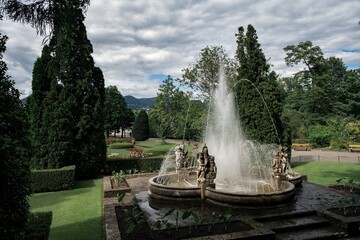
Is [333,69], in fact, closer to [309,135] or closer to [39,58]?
[309,135]

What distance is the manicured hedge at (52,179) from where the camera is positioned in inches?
595

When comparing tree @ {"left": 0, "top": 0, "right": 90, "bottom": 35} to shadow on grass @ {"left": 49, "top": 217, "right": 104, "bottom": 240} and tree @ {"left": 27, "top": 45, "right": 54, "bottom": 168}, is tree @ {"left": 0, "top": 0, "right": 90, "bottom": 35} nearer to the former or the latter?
shadow on grass @ {"left": 49, "top": 217, "right": 104, "bottom": 240}

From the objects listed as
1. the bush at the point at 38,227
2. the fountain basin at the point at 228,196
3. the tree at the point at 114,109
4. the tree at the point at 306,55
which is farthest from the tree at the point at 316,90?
the bush at the point at 38,227

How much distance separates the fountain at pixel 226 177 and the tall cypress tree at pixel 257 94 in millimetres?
2621

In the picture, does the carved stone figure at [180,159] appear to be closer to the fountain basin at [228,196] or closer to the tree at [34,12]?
the fountain basin at [228,196]

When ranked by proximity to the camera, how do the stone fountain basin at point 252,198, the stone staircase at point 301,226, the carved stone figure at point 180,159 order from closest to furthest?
the stone staircase at point 301,226, the stone fountain basin at point 252,198, the carved stone figure at point 180,159

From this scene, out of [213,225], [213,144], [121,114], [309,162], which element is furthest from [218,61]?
[121,114]

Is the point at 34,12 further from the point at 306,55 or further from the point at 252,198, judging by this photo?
the point at 306,55

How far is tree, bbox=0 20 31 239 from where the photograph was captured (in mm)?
5168

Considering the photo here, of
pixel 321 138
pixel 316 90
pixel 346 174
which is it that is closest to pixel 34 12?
pixel 346 174

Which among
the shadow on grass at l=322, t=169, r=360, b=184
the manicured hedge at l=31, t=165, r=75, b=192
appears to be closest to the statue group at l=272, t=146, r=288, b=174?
the shadow on grass at l=322, t=169, r=360, b=184

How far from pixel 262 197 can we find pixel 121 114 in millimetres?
56923

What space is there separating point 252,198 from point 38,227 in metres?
6.11

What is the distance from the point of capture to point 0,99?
5.43 m
